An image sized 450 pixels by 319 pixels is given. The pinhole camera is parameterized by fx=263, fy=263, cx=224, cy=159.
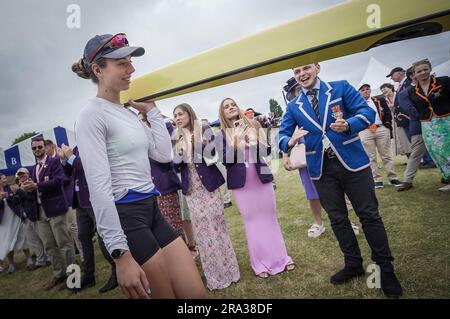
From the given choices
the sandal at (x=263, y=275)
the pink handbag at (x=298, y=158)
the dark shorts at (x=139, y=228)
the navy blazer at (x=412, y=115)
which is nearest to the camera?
the dark shorts at (x=139, y=228)

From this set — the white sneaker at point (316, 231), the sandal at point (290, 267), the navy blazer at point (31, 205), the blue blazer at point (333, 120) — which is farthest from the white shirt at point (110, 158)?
the navy blazer at point (31, 205)

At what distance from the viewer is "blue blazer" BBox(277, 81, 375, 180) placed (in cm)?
244

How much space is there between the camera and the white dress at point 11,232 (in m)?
→ 6.04

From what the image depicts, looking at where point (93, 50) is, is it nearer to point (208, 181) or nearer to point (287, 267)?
point (208, 181)

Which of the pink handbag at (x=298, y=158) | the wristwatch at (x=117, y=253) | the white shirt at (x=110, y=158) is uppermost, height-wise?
the white shirt at (x=110, y=158)

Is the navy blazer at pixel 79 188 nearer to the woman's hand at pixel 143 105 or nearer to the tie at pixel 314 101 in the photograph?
the woman's hand at pixel 143 105

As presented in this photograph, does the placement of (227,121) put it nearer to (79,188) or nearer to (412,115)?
(79,188)

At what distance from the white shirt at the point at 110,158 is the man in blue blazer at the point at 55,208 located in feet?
11.3

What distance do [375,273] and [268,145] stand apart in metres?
1.80

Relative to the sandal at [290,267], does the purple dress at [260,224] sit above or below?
above

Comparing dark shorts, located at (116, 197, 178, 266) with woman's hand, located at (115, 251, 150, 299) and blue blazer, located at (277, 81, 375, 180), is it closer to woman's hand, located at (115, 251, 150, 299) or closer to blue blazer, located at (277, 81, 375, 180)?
woman's hand, located at (115, 251, 150, 299)

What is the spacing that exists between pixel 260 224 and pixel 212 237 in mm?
635

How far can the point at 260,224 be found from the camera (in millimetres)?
3369

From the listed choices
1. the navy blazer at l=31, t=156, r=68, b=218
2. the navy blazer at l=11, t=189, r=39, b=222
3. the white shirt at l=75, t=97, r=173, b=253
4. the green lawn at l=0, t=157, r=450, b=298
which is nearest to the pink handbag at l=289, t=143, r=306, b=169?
the green lawn at l=0, t=157, r=450, b=298
